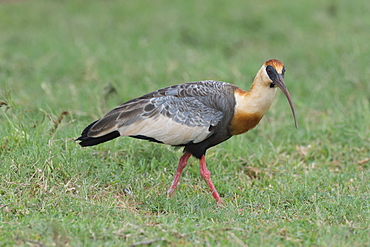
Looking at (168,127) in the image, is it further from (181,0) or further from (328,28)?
(181,0)

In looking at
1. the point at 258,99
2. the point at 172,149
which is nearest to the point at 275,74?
the point at 258,99

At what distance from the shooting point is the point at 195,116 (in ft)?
15.8

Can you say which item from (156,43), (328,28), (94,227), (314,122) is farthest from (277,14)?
(94,227)

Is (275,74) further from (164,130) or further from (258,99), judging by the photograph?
(164,130)

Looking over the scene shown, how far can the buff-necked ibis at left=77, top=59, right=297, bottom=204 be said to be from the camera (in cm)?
476

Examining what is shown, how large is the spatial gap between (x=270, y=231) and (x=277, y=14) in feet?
27.7

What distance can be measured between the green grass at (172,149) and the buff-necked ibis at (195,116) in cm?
51

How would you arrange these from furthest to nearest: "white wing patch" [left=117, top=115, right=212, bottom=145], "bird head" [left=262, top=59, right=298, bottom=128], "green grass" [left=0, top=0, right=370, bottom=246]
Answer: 1. "white wing patch" [left=117, top=115, right=212, bottom=145]
2. "bird head" [left=262, top=59, right=298, bottom=128]
3. "green grass" [left=0, top=0, right=370, bottom=246]

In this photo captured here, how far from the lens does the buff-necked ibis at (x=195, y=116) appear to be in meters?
4.76

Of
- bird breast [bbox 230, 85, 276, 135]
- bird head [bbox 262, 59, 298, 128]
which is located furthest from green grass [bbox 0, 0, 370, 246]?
bird head [bbox 262, 59, 298, 128]

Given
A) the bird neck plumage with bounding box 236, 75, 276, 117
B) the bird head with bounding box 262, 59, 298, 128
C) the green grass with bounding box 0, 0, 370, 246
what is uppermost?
the bird head with bounding box 262, 59, 298, 128

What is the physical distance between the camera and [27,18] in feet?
39.2

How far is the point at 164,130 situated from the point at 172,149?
100 centimetres

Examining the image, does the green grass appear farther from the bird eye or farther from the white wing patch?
the bird eye
